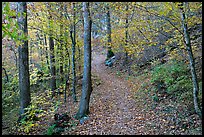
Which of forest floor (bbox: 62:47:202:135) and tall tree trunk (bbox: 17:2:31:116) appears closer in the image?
forest floor (bbox: 62:47:202:135)

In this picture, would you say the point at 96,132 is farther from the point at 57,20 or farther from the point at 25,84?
the point at 57,20

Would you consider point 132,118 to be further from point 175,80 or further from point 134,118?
point 175,80

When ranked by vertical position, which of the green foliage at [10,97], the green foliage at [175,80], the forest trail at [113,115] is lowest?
the green foliage at [10,97]

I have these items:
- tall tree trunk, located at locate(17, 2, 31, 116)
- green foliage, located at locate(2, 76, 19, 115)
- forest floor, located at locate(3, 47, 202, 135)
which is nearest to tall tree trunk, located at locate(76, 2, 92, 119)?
forest floor, located at locate(3, 47, 202, 135)

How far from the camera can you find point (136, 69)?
1642cm

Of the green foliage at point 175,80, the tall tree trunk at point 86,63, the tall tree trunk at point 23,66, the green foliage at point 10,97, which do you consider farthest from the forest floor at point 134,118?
the green foliage at point 10,97

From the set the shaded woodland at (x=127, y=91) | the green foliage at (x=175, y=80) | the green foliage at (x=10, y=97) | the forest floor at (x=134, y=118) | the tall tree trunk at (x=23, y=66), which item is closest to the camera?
the forest floor at (x=134, y=118)

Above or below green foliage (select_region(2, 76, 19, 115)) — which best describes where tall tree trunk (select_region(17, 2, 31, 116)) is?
above

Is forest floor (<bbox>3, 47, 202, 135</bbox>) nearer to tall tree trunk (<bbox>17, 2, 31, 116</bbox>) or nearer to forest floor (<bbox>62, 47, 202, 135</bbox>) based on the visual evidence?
forest floor (<bbox>62, 47, 202, 135</bbox>)

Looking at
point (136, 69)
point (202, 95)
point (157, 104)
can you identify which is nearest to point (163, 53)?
point (136, 69)

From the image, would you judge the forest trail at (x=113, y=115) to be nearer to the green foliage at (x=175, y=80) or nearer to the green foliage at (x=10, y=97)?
the green foliage at (x=175, y=80)

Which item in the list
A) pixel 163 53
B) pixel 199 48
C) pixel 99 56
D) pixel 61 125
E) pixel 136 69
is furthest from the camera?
pixel 99 56

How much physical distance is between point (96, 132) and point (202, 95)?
13.3 feet

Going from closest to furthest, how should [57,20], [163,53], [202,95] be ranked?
[202,95], [57,20], [163,53]
